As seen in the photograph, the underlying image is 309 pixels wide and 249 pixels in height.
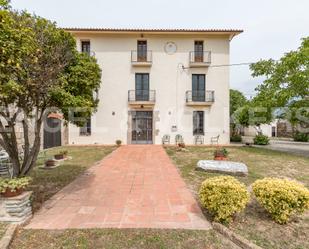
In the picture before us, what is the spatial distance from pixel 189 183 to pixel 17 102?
4.70m

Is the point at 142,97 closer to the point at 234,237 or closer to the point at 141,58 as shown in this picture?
the point at 141,58

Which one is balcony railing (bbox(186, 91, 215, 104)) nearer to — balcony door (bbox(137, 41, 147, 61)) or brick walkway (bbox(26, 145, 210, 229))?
balcony door (bbox(137, 41, 147, 61))

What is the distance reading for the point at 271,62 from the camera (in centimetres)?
1282

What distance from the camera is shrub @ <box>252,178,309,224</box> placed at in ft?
12.1

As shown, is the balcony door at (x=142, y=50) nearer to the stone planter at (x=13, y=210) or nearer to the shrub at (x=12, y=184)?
the shrub at (x=12, y=184)

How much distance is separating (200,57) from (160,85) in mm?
3732

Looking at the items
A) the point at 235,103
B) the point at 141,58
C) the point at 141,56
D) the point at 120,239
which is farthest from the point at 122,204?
the point at 235,103

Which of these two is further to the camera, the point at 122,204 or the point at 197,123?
the point at 197,123

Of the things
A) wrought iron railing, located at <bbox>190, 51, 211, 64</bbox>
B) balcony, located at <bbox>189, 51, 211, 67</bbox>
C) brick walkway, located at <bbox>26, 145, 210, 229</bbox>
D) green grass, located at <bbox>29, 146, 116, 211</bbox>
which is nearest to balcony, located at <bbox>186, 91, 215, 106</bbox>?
balcony, located at <bbox>189, 51, 211, 67</bbox>

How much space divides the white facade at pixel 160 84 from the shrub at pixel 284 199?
1258 centimetres

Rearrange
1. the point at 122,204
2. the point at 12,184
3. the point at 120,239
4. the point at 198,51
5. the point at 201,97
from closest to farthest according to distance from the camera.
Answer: the point at 120,239, the point at 12,184, the point at 122,204, the point at 201,97, the point at 198,51

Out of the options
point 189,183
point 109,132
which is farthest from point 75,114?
point 109,132

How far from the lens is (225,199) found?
3.68 m

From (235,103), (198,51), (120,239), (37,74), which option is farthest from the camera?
(235,103)
